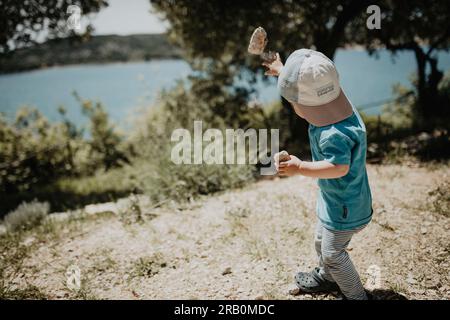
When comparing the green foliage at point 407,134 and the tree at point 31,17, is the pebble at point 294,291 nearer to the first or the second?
the green foliage at point 407,134

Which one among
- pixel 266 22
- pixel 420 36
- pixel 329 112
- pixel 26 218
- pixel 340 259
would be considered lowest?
pixel 26 218

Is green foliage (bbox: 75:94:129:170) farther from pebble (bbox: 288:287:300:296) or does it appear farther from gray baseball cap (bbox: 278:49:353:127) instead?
gray baseball cap (bbox: 278:49:353:127)

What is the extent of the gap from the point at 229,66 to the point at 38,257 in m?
10.3

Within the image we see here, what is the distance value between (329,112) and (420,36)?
35.4 ft

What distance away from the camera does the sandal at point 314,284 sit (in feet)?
9.13

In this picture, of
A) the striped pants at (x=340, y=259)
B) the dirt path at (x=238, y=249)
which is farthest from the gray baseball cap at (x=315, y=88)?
the dirt path at (x=238, y=249)

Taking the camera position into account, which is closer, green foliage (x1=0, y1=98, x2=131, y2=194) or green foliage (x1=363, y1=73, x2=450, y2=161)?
green foliage (x1=363, y1=73, x2=450, y2=161)

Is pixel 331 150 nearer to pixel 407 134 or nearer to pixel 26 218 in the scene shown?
pixel 26 218

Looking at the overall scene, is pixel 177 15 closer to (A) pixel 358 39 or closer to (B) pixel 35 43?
(B) pixel 35 43

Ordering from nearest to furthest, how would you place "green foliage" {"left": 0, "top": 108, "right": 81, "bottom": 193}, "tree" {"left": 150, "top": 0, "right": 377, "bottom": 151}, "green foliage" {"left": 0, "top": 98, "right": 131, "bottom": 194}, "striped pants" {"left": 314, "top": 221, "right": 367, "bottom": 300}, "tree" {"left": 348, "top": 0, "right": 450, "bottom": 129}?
1. "striped pants" {"left": 314, "top": 221, "right": 367, "bottom": 300}
2. "tree" {"left": 150, "top": 0, "right": 377, "bottom": 151}
3. "tree" {"left": 348, "top": 0, "right": 450, "bottom": 129}
4. "green foliage" {"left": 0, "top": 108, "right": 81, "bottom": 193}
5. "green foliage" {"left": 0, "top": 98, "right": 131, "bottom": 194}

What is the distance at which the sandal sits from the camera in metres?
2.78

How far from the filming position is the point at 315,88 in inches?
78.8

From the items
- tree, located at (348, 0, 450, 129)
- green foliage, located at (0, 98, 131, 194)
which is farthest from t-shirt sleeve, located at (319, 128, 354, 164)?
green foliage, located at (0, 98, 131, 194)

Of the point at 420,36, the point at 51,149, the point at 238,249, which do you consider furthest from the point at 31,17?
the point at 420,36
